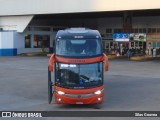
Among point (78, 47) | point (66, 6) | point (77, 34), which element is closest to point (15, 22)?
point (66, 6)

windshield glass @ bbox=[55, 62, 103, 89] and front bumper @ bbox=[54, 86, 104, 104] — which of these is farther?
windshield glass @ bbox=[55, 62, 103, 89]

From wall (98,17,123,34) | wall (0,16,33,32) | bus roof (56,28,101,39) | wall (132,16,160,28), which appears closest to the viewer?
bus roof (56,28,101,39)

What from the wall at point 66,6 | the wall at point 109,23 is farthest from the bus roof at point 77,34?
the wall at point 109,23

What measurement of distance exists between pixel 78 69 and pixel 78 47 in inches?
35.8

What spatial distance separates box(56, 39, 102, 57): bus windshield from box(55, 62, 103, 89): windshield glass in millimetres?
473

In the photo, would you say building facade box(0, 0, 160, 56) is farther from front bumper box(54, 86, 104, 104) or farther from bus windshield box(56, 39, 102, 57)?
front bumper box(54, 86, 104, 104)

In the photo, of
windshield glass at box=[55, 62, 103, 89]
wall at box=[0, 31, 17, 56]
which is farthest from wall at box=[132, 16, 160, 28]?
windshield glass at box=[55, 62, 103, 89]

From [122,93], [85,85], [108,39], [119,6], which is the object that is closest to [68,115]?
[85,85]

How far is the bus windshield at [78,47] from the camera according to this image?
15.1 m

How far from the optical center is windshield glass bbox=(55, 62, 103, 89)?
14766 mm

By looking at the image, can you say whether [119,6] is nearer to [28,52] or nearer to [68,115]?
[28,52]

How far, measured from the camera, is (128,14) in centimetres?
4562

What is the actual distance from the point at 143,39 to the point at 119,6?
8956 mm

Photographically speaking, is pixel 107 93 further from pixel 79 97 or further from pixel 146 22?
pixel 146 22
